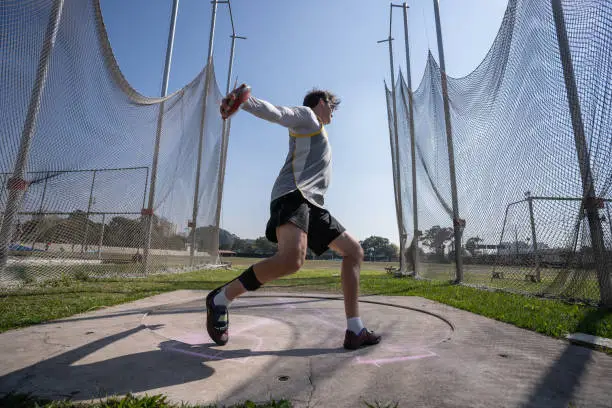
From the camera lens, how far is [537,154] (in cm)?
432

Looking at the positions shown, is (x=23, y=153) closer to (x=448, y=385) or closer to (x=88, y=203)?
(x=88, y=203)

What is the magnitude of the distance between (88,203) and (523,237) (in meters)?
6.47

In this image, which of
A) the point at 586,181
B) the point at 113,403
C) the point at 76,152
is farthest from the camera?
the point at 76,152

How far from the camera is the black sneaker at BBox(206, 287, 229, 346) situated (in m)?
2.20

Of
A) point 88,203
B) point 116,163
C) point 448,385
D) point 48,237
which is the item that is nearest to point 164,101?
point 116,163

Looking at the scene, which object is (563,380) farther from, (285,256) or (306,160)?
(306,160)

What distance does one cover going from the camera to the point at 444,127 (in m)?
7.15

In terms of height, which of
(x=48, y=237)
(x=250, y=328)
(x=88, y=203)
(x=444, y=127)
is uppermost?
(x=444, y=127)

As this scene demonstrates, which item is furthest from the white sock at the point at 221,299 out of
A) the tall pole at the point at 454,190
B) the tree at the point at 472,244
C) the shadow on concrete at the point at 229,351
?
the tall pole at the point at 454,190

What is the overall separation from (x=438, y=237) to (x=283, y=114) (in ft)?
22.1

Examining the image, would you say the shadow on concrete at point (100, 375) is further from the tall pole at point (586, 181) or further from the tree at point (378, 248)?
the tree at point (378, 248)

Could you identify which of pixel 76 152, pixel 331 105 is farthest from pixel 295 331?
pixel 76 152

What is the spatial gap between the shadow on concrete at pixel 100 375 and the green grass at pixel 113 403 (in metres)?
0.07

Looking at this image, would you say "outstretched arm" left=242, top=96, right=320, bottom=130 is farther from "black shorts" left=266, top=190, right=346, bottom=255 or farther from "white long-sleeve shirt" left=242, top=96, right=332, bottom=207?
"black shorts" left=266, top=190, right=346, bottom=255
